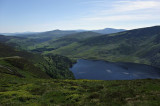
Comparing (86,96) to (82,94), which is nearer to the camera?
(86,96)

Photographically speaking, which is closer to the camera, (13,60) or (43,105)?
(43,105)

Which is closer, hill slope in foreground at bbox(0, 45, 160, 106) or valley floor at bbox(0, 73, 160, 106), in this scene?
valley floor at bbox(0, 73, 160, 106)

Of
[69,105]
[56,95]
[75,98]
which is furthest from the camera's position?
[56,95]

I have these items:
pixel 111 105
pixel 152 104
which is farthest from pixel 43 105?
pixel 152 104

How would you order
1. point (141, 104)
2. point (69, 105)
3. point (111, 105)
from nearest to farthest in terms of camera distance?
point (141, 104) → point (111, 105) → point (69, 105)

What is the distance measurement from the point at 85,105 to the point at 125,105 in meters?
6.59

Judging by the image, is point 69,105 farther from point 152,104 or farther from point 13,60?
point 13,60

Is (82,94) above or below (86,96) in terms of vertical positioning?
below

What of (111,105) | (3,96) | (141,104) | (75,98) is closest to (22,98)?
(3,96)

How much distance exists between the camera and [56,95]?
32625 millimetres

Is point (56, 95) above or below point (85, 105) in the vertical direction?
below

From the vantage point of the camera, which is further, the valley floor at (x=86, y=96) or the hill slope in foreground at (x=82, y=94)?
the hill slope in foreground at (x=82, y=94)

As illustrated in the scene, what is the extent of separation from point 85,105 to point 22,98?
15.8m

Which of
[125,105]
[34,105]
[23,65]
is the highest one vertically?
[125,105]
